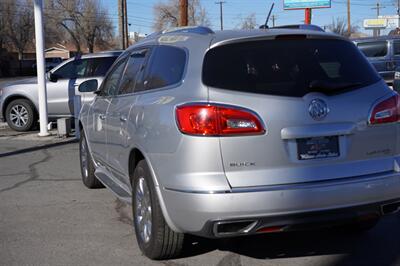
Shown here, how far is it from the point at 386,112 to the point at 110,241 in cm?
273

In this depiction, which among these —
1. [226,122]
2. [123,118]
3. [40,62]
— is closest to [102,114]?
[123,118]

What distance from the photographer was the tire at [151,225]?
14.4 ft

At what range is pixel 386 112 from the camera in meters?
4.33

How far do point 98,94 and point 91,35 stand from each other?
82.7m

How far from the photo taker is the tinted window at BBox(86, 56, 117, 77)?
43.4ft

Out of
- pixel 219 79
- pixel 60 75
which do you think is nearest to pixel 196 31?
pixel 219 79

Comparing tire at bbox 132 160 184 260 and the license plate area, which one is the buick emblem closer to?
the license plate area

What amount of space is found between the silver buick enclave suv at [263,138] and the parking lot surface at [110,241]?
1.59 feet

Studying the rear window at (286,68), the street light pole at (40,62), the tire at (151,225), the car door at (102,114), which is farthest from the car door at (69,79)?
the rear window at (286,68)

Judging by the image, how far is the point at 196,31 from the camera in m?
4.70

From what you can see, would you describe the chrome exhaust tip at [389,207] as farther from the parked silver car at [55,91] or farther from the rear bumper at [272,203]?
the parked silver car at [55,91]

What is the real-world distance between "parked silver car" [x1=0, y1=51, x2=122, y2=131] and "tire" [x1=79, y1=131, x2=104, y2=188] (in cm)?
566

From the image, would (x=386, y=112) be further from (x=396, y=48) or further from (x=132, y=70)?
(x=396, y=48)

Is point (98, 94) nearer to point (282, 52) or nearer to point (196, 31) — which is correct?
point (196, 31)
